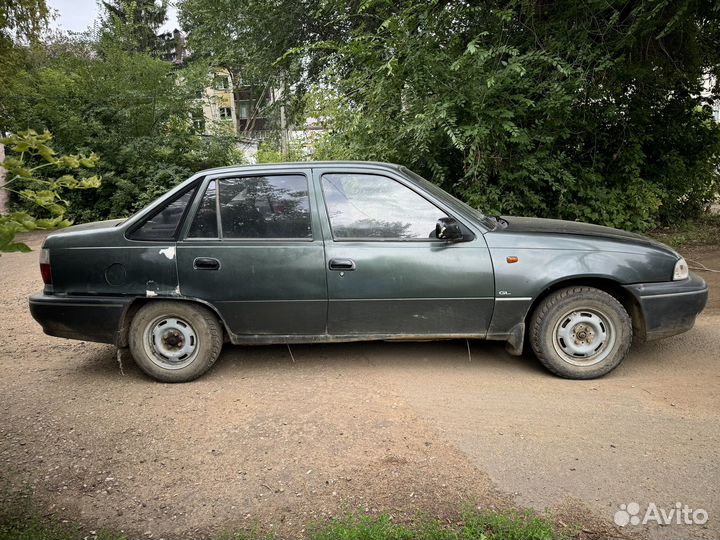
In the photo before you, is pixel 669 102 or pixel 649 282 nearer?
pixel 649 282

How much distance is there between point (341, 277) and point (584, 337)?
195 cm

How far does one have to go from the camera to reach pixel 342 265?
13.9ft

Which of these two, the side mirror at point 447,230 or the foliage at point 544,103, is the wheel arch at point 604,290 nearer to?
the side mirror at point 447,230

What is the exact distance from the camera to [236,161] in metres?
16.1

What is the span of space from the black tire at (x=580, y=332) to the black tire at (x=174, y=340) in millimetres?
2557

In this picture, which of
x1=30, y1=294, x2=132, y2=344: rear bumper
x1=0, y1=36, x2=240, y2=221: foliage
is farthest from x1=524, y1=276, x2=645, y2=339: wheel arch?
x1=0, y1=36, x2=240, y2=221: foliage

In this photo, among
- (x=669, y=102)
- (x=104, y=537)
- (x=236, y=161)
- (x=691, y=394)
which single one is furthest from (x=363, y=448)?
(x=236, y=161)

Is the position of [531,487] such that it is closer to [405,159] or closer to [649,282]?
[649,282]

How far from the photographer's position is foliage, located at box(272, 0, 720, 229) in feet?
24.7

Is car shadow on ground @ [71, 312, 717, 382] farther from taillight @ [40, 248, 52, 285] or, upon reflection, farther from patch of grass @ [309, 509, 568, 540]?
patch of grass @ [309, 509, 568, 540]

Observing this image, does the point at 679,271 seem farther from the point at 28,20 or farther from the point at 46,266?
the point at 28,20

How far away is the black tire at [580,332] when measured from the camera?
4.21 metres

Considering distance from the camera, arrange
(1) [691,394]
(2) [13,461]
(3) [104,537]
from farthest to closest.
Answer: (1) [691,394], (2) [13,461], (3) [104,537]

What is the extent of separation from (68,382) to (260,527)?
277cm
